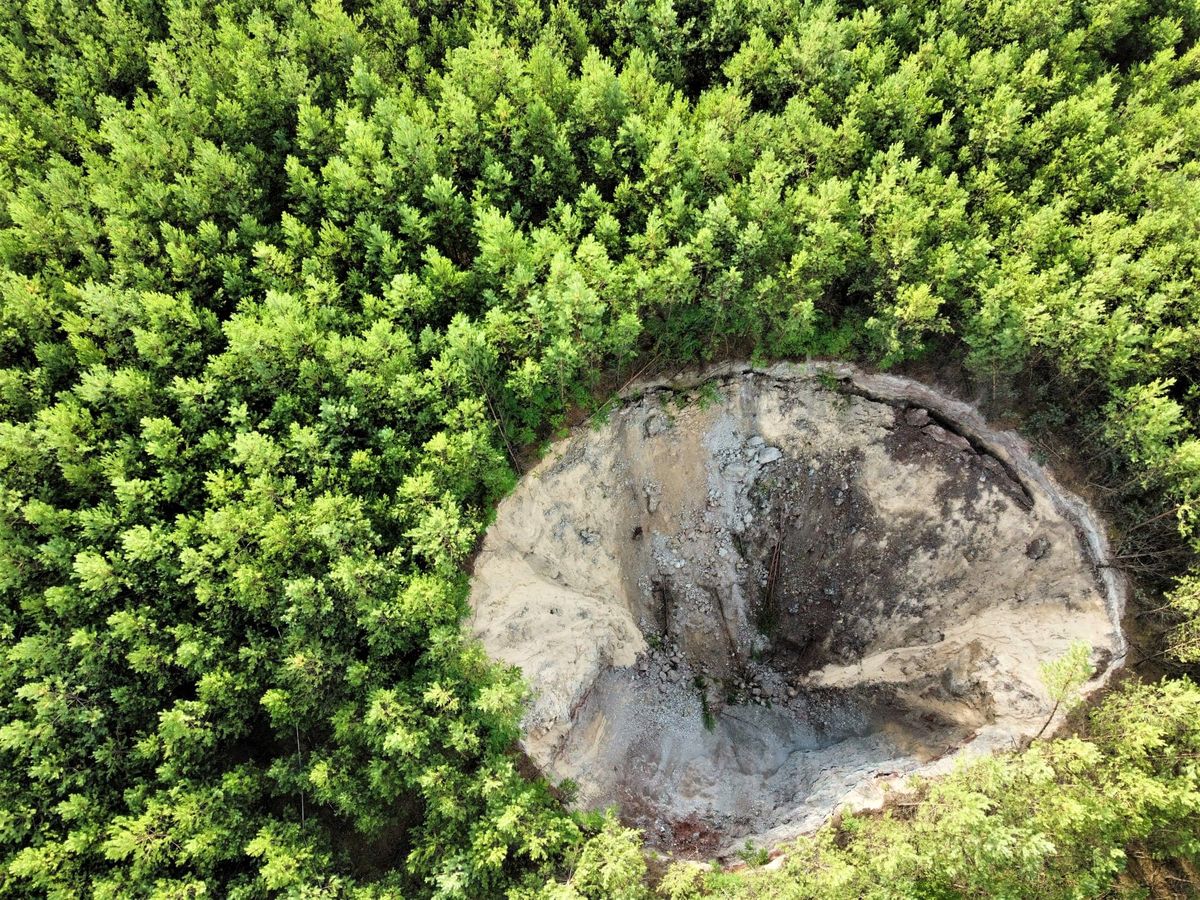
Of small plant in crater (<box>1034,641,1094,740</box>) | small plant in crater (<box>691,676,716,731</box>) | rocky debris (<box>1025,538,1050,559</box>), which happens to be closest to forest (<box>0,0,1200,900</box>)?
small plant in crater (<box>1034,641,1094,740</box>)

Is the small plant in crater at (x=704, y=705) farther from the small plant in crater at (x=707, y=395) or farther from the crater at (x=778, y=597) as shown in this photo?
the small plant in crater at (x=707, y=395)

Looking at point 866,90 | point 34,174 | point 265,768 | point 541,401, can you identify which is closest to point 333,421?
point 541,401

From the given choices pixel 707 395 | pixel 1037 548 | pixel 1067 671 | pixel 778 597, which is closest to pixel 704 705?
pixel 778 597

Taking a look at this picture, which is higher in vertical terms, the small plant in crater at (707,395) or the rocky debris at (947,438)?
the small plant in crater at (707,395)

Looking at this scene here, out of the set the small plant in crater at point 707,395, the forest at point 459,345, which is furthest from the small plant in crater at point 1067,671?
the small plant in crater at point 707,395

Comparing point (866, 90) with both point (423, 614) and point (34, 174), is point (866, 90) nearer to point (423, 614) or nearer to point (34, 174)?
point (423, 614)

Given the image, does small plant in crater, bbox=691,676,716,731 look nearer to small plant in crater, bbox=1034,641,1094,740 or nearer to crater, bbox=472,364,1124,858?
crater, bbox=472,364,1124,858

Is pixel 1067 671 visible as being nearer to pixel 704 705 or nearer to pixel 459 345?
pixel 704 705
